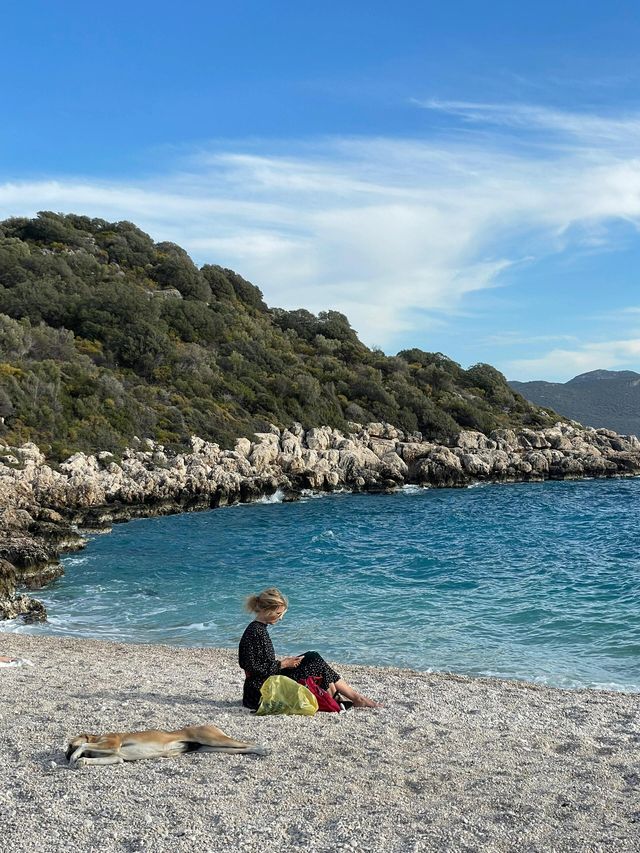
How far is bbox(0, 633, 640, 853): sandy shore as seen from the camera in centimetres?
475

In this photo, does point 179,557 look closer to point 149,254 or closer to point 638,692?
point 638,692

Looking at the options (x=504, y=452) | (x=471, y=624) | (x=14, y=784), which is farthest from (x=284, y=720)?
(x=504, y=452)

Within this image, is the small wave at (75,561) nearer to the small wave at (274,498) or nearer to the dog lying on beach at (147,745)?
the small wave at (274,498)

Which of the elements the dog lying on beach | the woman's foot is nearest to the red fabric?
the woman's foot

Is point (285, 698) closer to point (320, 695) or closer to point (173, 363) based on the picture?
point (320, 695)

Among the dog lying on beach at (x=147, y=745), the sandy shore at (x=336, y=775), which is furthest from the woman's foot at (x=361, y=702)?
the dog lying on beach at (x=147, y=745)

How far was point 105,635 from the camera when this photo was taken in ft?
45.9

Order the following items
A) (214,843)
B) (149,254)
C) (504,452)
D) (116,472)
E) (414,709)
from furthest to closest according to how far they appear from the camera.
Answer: (149,254) → (504,452) → (116,472) → (414,709) → (214,843)

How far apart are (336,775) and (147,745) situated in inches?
60.3

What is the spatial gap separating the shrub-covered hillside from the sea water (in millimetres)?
10980

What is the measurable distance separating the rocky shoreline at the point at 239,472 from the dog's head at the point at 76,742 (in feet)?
31.0

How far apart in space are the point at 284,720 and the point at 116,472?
27.2m

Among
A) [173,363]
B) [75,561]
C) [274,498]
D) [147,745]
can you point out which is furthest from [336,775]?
[173,363]

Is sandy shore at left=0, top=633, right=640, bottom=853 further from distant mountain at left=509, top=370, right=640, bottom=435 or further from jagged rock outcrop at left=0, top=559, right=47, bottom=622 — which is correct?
distant mountain at left=509, top=370, right=640, bottom=435
